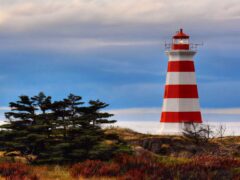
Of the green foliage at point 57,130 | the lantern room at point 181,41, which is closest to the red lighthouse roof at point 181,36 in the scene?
the lantern room at point 181,41

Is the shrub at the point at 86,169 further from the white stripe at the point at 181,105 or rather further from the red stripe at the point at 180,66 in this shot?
the red stripe at the point at 180,66

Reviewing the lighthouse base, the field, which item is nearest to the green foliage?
the field

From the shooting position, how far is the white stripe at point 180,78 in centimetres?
4234

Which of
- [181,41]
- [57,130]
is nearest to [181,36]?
[181,41]

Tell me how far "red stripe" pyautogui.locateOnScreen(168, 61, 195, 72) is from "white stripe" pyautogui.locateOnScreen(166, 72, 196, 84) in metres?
0.24

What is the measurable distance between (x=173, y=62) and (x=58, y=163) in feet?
70.9

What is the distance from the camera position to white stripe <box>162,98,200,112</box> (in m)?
42.0

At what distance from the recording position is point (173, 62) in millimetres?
42719

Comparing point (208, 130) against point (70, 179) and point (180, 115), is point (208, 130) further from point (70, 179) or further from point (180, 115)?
point (70, 179)

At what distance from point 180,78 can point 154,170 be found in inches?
948

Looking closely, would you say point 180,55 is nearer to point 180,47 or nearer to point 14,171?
point 180,47

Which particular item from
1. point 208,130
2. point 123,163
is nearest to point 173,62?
point 208,130

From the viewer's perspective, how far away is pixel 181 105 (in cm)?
4200


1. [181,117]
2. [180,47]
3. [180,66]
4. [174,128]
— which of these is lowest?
[174,128]
